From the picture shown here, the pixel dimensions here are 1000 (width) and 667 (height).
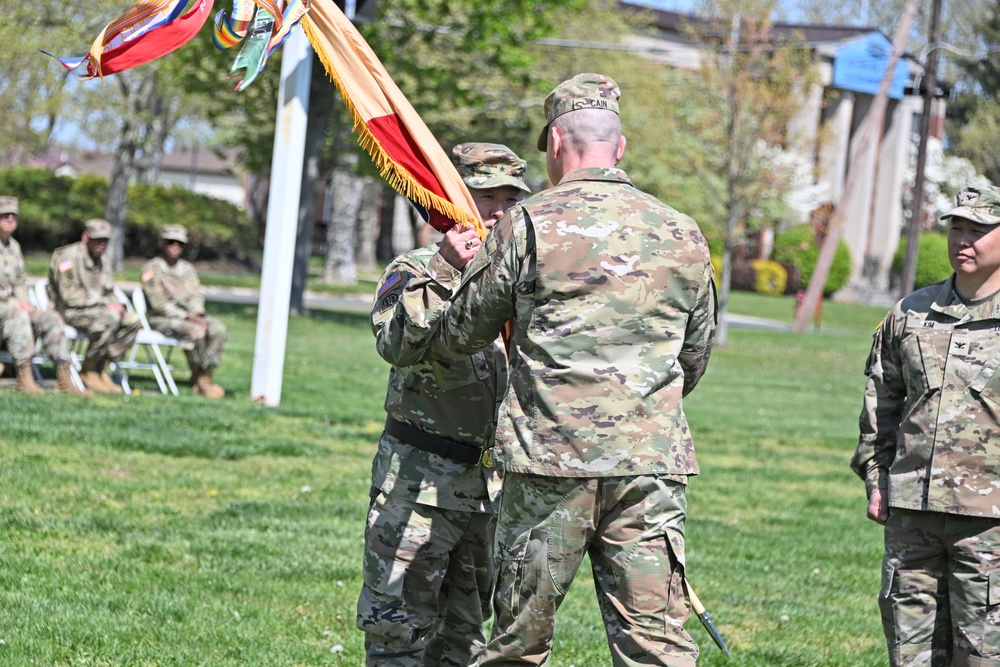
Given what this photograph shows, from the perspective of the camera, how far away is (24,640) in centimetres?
536

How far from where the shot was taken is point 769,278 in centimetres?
5347

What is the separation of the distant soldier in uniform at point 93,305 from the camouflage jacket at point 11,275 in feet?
1.78

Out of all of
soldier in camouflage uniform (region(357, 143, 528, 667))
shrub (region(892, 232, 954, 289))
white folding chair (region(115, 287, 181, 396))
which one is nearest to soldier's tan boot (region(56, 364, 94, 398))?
white folding chair (region(115, 287, 181, 396))

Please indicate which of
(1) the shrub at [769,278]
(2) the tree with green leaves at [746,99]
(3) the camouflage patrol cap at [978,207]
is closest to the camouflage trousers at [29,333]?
(3) the camouflage patrol cap at [978,207]

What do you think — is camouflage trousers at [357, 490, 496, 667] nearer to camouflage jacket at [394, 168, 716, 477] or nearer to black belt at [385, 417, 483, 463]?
black belt at [385, 417, 483, 463]

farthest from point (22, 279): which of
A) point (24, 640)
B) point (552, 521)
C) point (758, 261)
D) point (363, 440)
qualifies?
point (758, 261)

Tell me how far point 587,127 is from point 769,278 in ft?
167

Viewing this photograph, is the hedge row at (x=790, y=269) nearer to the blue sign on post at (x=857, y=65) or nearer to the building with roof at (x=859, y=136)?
the building with roof at (x=859, y=136)

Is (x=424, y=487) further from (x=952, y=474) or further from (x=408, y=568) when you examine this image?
(x=952, y=474)

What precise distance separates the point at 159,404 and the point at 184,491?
348cm

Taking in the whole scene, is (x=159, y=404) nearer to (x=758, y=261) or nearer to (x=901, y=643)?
(x=901, y=643)

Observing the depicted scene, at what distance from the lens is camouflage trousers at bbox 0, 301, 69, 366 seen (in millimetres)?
11547

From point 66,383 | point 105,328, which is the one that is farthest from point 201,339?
point 66,383

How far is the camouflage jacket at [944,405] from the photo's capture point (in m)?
4.88
